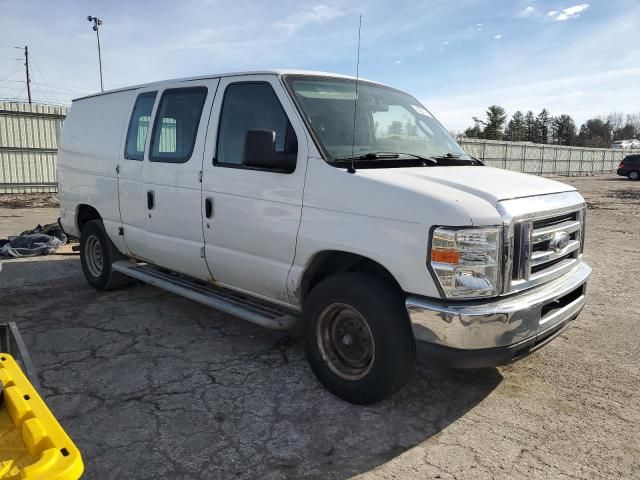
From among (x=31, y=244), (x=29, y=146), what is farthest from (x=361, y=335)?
(x=29, y=146)

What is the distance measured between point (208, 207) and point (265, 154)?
964 millimetres

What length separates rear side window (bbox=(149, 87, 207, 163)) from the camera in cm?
438

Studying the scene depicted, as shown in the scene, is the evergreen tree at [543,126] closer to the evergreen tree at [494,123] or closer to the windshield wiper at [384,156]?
the evergreen tree at [494,123]

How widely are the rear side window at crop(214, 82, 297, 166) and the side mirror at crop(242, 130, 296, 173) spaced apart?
0.14 metres

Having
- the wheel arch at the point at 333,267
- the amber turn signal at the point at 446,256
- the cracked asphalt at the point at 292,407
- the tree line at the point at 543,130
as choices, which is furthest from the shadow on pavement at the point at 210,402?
the tree line at the point at 543,130

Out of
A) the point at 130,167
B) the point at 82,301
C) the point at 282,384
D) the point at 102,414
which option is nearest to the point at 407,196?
the point at 282,384

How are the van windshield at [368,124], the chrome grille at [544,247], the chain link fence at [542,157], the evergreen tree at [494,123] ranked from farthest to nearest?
the evergreen tree at [494,123], the chain link fence at [542,157], the van windshield at [368,124], the chrome grille at [544,247]

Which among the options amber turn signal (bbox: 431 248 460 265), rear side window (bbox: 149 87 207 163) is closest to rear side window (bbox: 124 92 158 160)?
rear side window (bbox: 149 87 207 163)

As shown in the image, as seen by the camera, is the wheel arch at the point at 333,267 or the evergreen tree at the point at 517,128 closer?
the wheel arch at the point at 333,267

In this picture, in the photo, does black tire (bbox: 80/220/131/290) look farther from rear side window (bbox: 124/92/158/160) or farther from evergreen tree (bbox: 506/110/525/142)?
evergreen tree (bbox: 506/110/525/142)

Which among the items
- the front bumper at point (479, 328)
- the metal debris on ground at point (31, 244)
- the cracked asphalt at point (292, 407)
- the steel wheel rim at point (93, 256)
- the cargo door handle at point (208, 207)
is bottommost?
the cracked asphalt at point (292, 407)

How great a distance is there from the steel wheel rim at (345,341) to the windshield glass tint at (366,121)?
42.2 inches

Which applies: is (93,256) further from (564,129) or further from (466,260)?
(564,129)

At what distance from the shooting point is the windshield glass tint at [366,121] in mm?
3627
